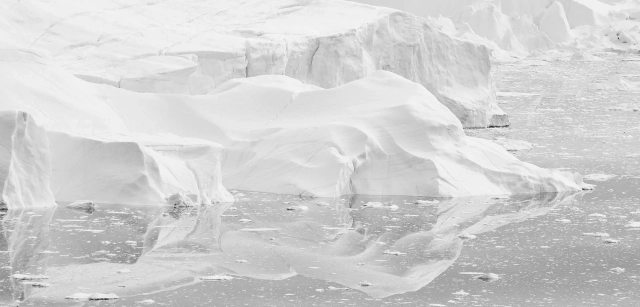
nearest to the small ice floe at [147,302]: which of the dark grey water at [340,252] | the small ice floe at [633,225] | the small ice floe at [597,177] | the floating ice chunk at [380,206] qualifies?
the dark grey water at [340,252]

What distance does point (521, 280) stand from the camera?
490cm

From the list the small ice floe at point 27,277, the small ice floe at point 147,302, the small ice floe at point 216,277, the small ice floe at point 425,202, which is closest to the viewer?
the small ice floe at point 147,302

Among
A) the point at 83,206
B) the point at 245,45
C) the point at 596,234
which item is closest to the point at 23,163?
the point at 83,206

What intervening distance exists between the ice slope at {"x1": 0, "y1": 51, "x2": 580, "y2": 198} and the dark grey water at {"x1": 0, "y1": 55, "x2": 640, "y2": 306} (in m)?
0.28

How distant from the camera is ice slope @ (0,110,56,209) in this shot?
251 inches

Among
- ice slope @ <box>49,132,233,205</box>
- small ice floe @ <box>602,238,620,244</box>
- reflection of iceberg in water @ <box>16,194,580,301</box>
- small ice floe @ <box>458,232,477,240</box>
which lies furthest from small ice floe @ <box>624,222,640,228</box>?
ice slope @ <box>49,132,233,205</box>

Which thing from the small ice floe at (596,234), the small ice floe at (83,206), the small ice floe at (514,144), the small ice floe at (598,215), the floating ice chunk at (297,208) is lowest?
the small ice floe at (514,144)

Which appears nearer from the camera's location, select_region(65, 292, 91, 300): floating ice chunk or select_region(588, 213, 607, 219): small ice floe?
select_region(65, 292, 91, 300): floating ice chunk

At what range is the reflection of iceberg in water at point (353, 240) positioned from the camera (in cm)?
504

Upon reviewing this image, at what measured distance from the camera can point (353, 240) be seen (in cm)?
591

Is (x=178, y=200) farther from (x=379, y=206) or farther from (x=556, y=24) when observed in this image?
(x=556, y=24)

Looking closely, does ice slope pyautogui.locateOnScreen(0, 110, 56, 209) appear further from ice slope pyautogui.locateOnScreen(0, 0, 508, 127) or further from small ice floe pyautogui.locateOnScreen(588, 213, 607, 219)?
small ice floe pyautogui.locateOnScreen(588, 213, 607, 219)

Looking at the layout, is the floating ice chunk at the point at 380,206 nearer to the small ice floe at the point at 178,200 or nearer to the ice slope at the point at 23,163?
the small ice floe at the point at 178,200

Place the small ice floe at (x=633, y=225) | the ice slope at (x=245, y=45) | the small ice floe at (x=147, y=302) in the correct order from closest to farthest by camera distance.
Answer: the small ice floe at (x=147, y=302) → the small ice floe at (x=633, y=225) → the ice slope at (x=245, y=45)
